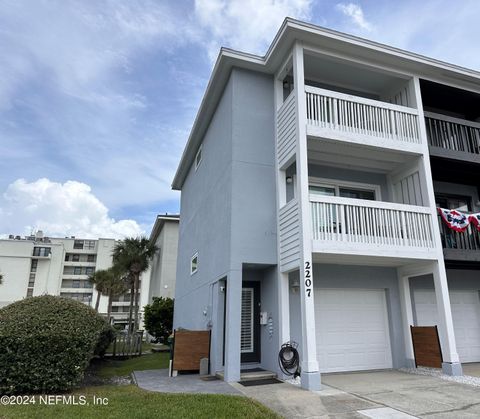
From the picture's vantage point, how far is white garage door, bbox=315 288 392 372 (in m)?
9.02

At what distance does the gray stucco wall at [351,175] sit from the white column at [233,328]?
385cm

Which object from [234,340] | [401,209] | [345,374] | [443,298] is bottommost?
[345,374]

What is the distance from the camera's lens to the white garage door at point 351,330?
355 inches

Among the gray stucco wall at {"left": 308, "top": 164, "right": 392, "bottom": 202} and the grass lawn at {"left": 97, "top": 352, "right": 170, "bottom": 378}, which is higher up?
the gray stucco wall at {"left": 308, "top": 164, "right": 392, "bottom": 202}

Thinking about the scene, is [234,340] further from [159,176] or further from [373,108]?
[159,176]

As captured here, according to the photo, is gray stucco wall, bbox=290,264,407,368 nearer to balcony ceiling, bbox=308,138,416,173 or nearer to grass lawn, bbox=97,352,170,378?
balcony ceiling, bbox=308,138,416,173

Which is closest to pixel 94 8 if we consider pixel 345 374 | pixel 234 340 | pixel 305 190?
pixel 305 190

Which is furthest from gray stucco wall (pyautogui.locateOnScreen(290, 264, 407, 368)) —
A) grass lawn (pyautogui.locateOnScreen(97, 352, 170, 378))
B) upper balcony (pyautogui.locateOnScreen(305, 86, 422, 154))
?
grass lawn (pyautogui.locateOnScreen(97, 352, 170, 378))

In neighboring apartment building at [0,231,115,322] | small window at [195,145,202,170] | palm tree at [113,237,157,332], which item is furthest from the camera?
neighboring apartment building at [0,231,115,322]

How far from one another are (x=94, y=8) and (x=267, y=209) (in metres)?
8.02

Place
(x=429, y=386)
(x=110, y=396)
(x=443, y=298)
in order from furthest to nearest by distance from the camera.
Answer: (x=443, y=298) → (x=429, y=386) → (x=110, y=396)

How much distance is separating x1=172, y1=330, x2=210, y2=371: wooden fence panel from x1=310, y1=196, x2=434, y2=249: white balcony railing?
4230 millimetres

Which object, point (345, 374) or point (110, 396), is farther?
point (345, 374)

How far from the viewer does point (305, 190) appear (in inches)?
310
